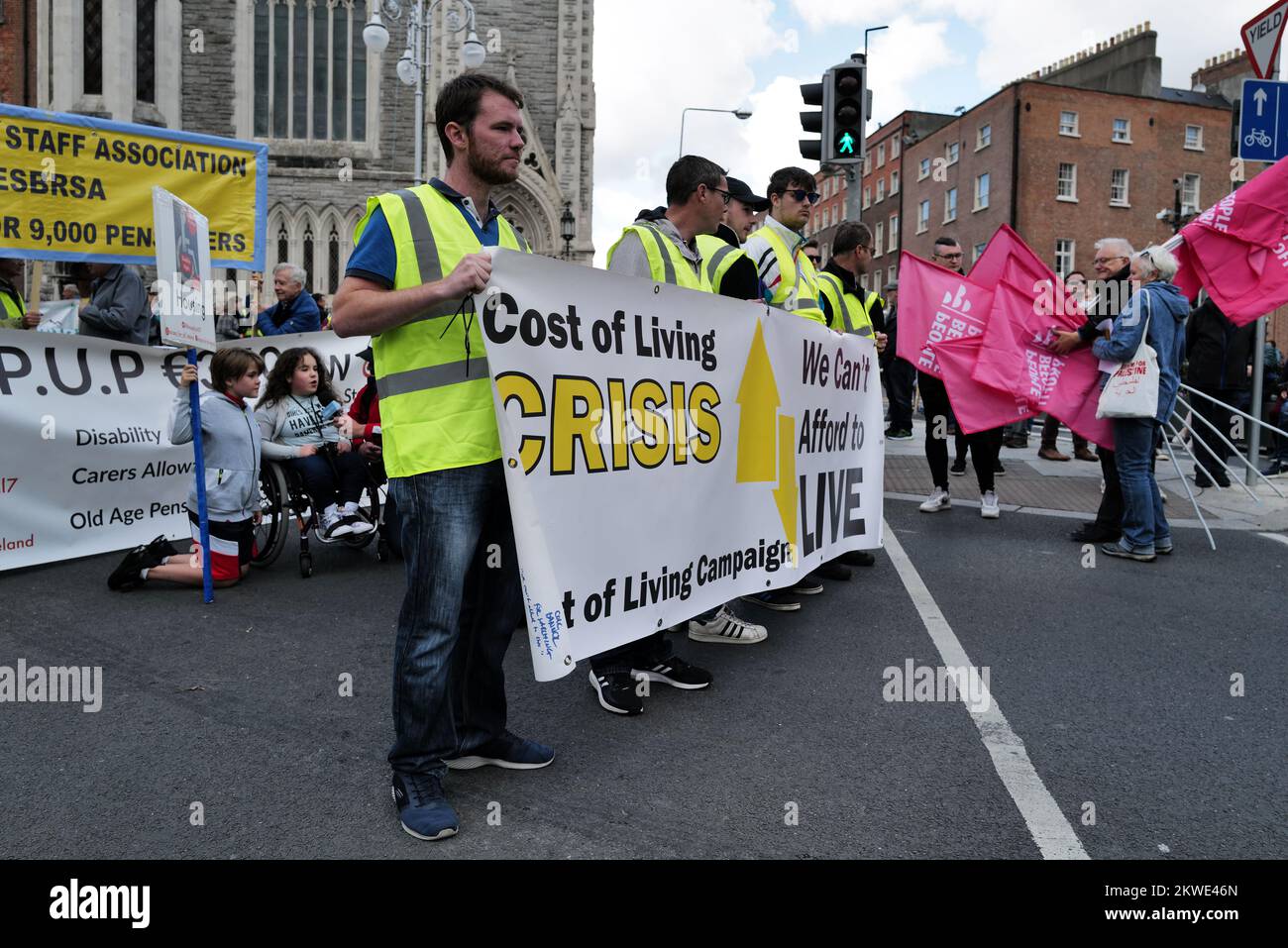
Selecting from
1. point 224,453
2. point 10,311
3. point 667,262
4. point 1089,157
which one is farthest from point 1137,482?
point 1089,157

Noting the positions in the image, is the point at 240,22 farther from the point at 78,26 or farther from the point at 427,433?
the point at 427,433

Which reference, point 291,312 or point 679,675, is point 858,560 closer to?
point 679,675

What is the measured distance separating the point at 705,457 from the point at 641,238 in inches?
36.8

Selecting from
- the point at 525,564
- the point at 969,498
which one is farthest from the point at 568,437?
the point at 969,498

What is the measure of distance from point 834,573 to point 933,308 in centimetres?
265

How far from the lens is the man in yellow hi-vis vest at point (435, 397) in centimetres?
277

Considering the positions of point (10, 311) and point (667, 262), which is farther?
point (10, 311)

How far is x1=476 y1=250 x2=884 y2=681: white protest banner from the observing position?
3043mm

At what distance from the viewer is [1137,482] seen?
6980 millimetres

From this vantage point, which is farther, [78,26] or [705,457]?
[78,26]

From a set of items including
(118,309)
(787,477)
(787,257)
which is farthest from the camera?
(118,309)

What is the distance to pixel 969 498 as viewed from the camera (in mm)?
9422

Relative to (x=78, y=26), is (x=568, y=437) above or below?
below

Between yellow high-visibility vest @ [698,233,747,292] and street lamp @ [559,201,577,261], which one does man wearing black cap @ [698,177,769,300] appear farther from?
street lamp @ [559,201,577,261]
